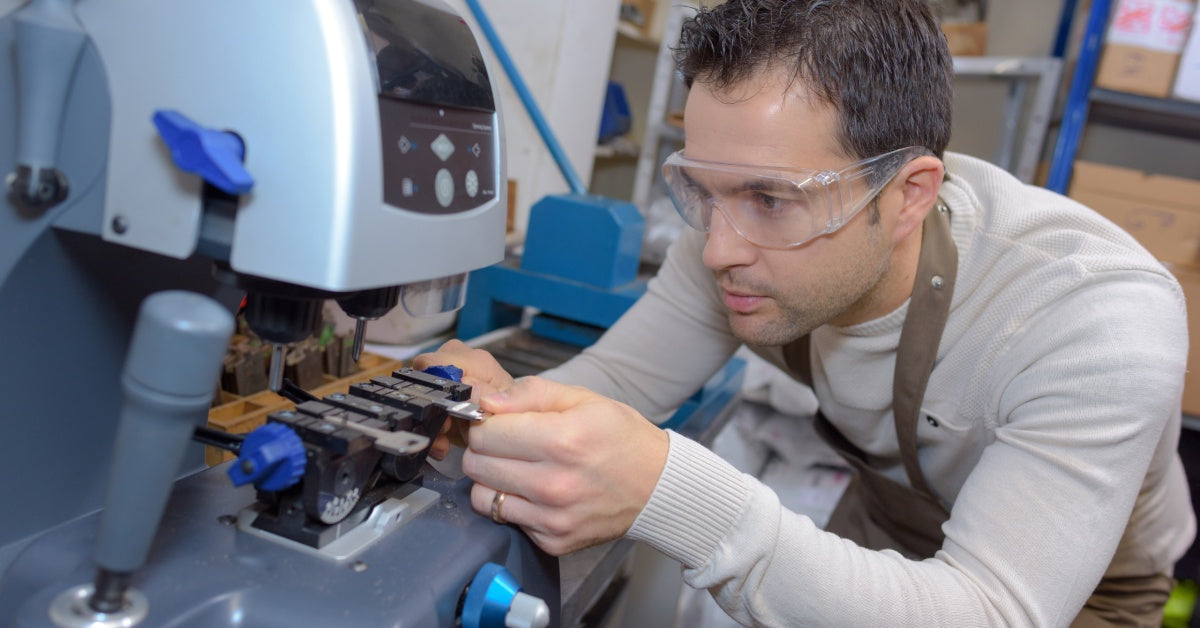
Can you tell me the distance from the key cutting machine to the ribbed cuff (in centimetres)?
17

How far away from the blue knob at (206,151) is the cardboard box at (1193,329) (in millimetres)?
2299

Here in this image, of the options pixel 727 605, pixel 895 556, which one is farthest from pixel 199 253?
pixel 895 556

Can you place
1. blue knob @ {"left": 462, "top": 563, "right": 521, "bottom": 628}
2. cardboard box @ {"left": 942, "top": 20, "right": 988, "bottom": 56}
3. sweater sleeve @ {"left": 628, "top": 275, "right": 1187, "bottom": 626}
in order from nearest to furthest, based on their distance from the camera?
blue knob @ {"left": 462, "top": 563, "right": 521, "bottom": 628}
sweater sleeve @ {"left": 628, "top": 275, "right": 1187, "bottom": 626}
cardboard box @ {"left": 942, "top": 20, "right": 988, "bottom": 56}

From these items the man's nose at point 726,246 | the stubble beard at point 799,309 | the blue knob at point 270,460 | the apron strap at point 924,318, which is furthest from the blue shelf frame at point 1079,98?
the blue knob at point 270,460

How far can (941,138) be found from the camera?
1.04 metres

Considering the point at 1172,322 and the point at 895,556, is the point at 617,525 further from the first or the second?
the point at 1172,322

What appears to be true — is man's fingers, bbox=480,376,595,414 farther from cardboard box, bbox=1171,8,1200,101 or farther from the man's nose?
cardboard box, bbox=1171,8,1200,101

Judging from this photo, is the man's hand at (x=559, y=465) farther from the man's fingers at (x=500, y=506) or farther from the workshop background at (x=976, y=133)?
the workshop background at (x=976, y=133)

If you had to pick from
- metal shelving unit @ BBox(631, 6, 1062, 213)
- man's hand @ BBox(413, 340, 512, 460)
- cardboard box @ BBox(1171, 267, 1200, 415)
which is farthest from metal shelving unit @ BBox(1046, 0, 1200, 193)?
man's hand @ BBox(413, 340, 512, 460)

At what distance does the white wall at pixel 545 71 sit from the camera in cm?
200

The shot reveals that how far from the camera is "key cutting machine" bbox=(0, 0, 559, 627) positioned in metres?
0.47

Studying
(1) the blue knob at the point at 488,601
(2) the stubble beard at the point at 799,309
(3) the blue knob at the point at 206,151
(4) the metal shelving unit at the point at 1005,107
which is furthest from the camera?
(4) the metal shelving unit at the point at 1005,107

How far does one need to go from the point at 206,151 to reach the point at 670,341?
894 mm

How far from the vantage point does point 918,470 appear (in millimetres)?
1179
